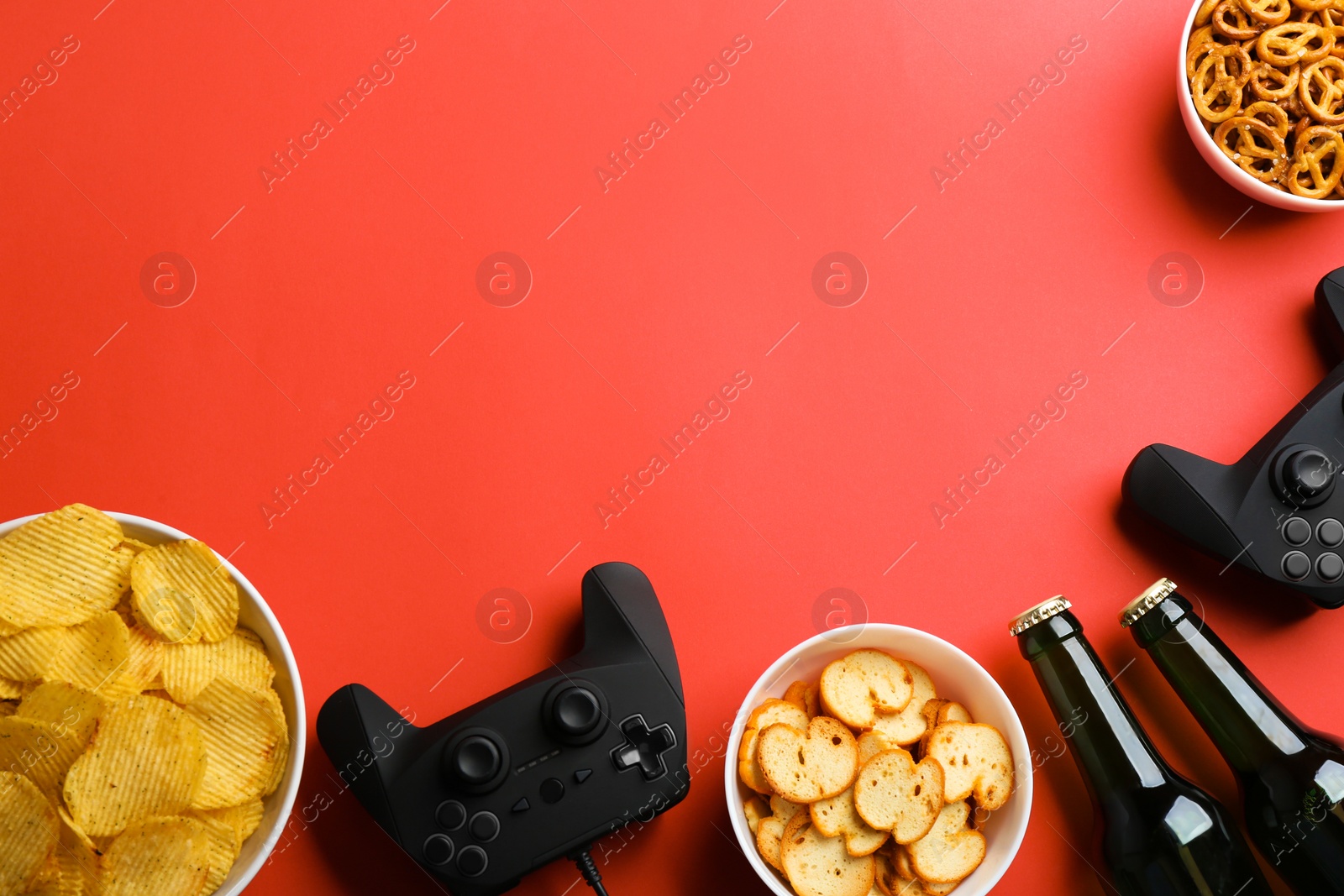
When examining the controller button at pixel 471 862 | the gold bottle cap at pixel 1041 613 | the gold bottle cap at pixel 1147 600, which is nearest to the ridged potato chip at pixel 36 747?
the controller button at pixel 471 862

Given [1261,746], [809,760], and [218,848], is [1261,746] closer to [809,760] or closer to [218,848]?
[809,760]

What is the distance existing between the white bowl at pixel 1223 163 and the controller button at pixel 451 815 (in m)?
1.16

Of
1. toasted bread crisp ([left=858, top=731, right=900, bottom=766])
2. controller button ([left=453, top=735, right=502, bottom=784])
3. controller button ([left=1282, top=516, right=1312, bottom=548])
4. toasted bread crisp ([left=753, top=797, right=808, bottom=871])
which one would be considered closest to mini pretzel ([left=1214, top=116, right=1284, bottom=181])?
controller button ([left=1282, top=516, right=1312, bottom=548])

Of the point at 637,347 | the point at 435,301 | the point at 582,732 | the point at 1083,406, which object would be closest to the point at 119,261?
the point at 435,301

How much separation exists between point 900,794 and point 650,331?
2.01ft

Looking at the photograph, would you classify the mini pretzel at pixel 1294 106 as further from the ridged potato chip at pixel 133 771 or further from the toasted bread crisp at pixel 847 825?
the ridged potato chip at pixel 133 771

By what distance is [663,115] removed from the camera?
118cm

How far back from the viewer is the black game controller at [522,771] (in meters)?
0.89

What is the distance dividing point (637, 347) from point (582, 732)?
1.58 feet

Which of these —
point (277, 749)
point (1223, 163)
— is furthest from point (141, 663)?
point (1223, 163)

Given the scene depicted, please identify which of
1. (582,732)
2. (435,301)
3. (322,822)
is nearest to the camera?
(582,732)

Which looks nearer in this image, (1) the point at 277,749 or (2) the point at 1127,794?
(1) the point at 277,749

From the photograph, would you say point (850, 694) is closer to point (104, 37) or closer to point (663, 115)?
point (663, 115)

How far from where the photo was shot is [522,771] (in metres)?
0.90
